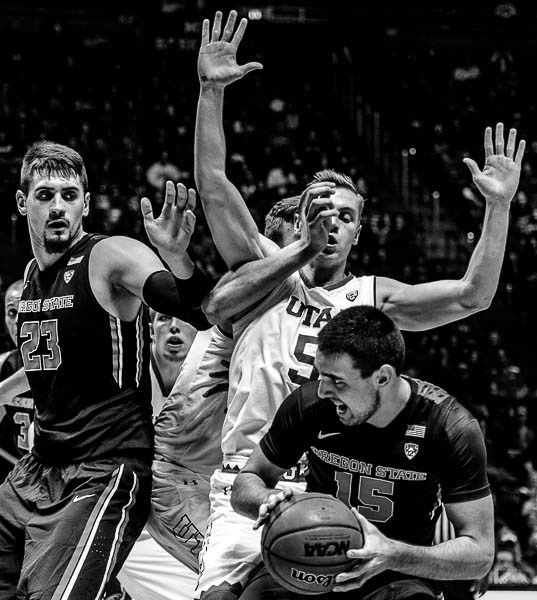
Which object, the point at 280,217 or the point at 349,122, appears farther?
Result: the point at 349,122

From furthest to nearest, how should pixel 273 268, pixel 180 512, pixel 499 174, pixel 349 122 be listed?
pixel 349 122 < pixel 180 512 < pixel 499 174 < pixel 273 268

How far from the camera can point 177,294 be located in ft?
11.2

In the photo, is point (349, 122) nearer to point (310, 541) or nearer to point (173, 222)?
point (173, 222)

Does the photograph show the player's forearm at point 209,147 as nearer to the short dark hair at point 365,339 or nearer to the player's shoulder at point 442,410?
the short dark hair at point 365,339

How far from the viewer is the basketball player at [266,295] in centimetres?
353

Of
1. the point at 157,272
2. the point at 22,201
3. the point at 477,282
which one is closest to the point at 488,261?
the point at 477,282

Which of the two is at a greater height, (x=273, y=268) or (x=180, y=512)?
(x=273, y=268)

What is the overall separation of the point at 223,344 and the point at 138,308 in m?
0.52

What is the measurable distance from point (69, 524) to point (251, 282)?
3.53 feet

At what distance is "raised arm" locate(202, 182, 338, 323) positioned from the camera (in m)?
3.41

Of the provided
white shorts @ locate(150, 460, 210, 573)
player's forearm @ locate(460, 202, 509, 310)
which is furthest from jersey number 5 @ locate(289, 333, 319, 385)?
white shorts @ locate(150, 460, 210, 573)

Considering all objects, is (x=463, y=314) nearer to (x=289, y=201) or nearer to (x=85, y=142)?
(x=289, y=201)

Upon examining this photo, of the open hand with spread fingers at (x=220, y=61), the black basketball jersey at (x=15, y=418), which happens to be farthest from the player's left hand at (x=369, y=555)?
the black basketball jersey at (x=15, y=418)

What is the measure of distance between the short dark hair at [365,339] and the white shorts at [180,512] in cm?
166
